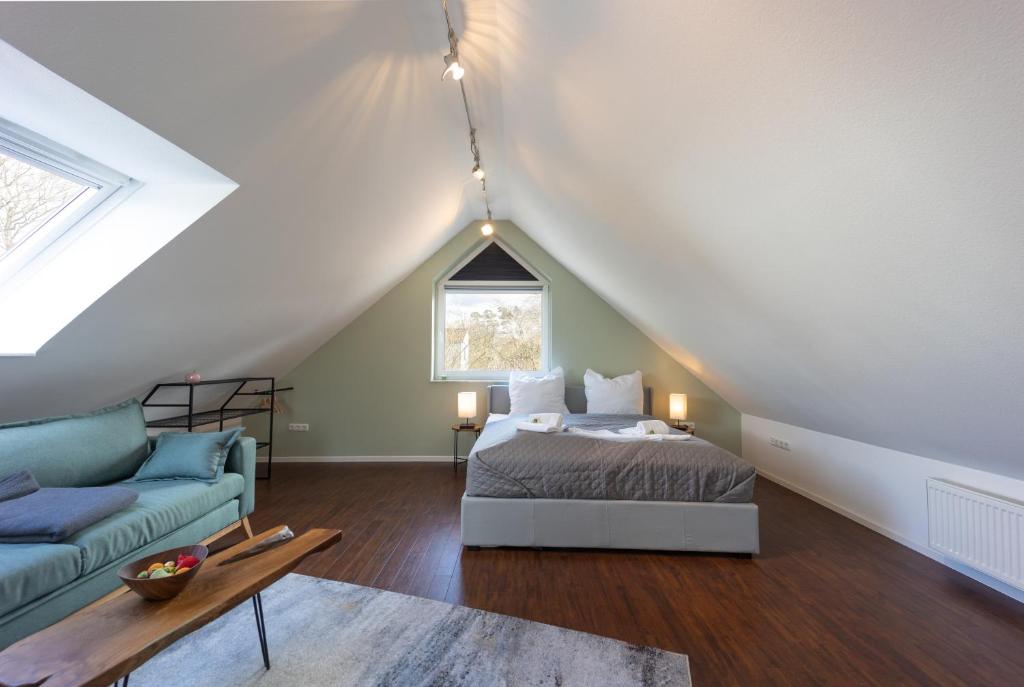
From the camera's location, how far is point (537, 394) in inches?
169

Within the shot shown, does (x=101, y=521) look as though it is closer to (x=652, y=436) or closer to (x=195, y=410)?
(x=195, y=410)

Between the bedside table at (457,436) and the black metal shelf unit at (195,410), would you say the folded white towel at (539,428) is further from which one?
the black metal shelf unit at (195,410)

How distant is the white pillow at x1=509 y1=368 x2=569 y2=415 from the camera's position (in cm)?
425

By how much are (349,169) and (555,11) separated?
138 cm

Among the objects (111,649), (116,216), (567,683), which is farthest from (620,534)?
(116,216)

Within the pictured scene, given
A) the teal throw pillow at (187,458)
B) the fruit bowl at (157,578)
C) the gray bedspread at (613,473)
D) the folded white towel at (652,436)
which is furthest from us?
the folded white towel at (652,436)

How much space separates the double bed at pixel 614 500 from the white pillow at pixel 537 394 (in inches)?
62.7

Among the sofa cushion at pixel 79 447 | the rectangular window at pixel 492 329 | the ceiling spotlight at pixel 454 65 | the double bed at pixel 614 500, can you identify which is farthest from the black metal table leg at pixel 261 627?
the rectangular window at pixel 492 329

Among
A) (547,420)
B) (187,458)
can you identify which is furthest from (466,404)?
(187,458)

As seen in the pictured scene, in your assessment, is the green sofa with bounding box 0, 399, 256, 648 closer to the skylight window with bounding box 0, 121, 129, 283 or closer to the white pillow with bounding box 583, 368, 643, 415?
the skylight window with bounding box 0, 121, 129, 283

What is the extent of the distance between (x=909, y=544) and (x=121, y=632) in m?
3.80

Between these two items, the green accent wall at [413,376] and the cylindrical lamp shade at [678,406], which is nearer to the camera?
the cylindrical lamp shade at [678,406]

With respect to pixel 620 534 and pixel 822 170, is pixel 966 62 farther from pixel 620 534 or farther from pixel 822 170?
pixel 620 534

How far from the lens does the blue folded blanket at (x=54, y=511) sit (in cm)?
159
